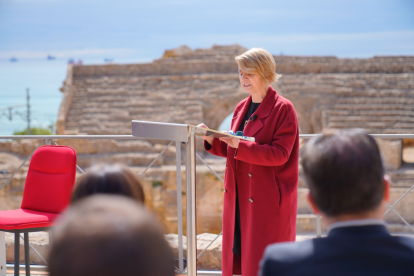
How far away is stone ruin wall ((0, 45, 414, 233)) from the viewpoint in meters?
11.8

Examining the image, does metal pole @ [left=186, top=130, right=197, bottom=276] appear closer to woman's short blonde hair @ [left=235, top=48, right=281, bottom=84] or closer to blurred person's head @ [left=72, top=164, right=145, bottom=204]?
blurred person's head @ [left=72, top=164, right=145, bottom=204]

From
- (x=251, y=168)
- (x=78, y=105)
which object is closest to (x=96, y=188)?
(x=251, y=168)

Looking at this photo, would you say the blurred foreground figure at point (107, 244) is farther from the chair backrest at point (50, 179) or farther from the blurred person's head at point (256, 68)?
the chair backrest at point (50, 179)

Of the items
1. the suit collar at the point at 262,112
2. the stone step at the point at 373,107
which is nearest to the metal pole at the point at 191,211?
the suit collar at the point at 262,112

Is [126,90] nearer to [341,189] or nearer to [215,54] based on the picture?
[215,54]

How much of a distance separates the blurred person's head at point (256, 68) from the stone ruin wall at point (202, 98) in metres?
8.96

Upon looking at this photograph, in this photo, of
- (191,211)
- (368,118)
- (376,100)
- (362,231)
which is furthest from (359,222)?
(376,100)

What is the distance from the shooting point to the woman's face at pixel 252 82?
187cm

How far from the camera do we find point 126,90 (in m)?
14.9

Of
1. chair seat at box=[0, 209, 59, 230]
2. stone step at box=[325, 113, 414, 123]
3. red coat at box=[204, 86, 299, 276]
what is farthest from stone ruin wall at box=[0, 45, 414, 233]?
red coat at box=[204, 86, 299, 276]

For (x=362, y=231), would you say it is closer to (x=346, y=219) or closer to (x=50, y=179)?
(x=346, y=219)

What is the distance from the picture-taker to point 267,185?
182 cm

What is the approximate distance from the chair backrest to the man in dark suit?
176 centimetres

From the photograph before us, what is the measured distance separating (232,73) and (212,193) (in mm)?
6094
